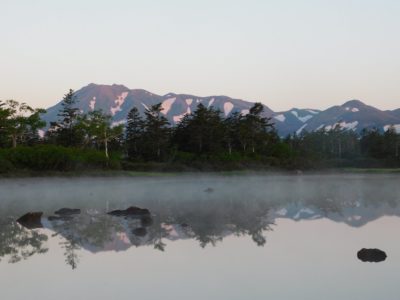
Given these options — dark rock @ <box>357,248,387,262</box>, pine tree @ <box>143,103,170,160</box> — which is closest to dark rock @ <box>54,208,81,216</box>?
dark rock @ <box>357,248,387,262</box>

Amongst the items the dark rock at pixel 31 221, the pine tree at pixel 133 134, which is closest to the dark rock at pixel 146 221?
the dark rock at pixel 31 221

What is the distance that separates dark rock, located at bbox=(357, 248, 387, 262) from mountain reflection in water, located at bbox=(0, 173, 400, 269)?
3.76 metres

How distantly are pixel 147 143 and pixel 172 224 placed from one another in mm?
67346

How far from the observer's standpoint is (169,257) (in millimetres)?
15492

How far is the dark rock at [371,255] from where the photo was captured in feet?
47.1

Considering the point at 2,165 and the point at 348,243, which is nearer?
the point at 348,243

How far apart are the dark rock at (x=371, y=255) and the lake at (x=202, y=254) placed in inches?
14.1

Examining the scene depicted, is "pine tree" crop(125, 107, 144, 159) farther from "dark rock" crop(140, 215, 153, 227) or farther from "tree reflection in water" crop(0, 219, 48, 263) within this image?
"tree reflection in water" crop(0, 219, 48, 263)

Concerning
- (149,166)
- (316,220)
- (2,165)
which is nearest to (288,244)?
(316,220)

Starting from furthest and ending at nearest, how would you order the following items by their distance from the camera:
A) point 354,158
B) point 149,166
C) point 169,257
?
1. point 354,158
2. point 149,166
3. point 169,257

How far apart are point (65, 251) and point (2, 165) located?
47244 millimetres

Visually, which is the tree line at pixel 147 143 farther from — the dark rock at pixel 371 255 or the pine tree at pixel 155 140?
the dark rock at pixel 371 255

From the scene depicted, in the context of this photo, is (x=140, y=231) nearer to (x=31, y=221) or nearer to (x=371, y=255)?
(x=31, y=221)

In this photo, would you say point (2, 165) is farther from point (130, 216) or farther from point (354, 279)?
point (354, 279)
